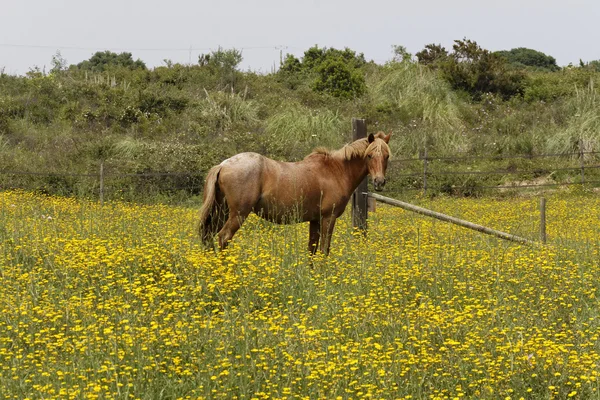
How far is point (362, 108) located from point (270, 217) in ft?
66.6

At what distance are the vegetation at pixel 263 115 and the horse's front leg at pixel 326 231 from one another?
984 cm

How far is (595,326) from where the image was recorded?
6.69 meters

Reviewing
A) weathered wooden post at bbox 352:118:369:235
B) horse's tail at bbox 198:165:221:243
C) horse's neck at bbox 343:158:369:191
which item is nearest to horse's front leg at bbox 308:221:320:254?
horse's neck at bbox 343:158:369:191

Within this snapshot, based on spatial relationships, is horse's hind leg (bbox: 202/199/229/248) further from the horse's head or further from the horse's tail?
the horse's head

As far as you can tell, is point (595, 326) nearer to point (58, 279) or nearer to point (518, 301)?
point (518, 301)

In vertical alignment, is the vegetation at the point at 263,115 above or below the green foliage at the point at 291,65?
below

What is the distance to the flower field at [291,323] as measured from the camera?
16.5 ft

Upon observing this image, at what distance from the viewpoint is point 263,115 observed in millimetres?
28719

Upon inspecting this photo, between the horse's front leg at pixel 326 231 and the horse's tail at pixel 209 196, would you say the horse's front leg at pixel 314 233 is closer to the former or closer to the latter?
the horse's front leg at pixel 326 231

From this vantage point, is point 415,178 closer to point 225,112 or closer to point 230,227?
point 225,112

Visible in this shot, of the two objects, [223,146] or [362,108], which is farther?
[362,108]

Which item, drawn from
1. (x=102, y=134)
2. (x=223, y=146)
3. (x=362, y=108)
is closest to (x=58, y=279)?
(x=223, y=146)

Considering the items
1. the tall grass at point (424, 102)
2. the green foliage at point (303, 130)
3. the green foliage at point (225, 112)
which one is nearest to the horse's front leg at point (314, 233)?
the green foliage at point (303, 130)

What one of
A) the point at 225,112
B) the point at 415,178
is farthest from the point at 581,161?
the point at 225,112
